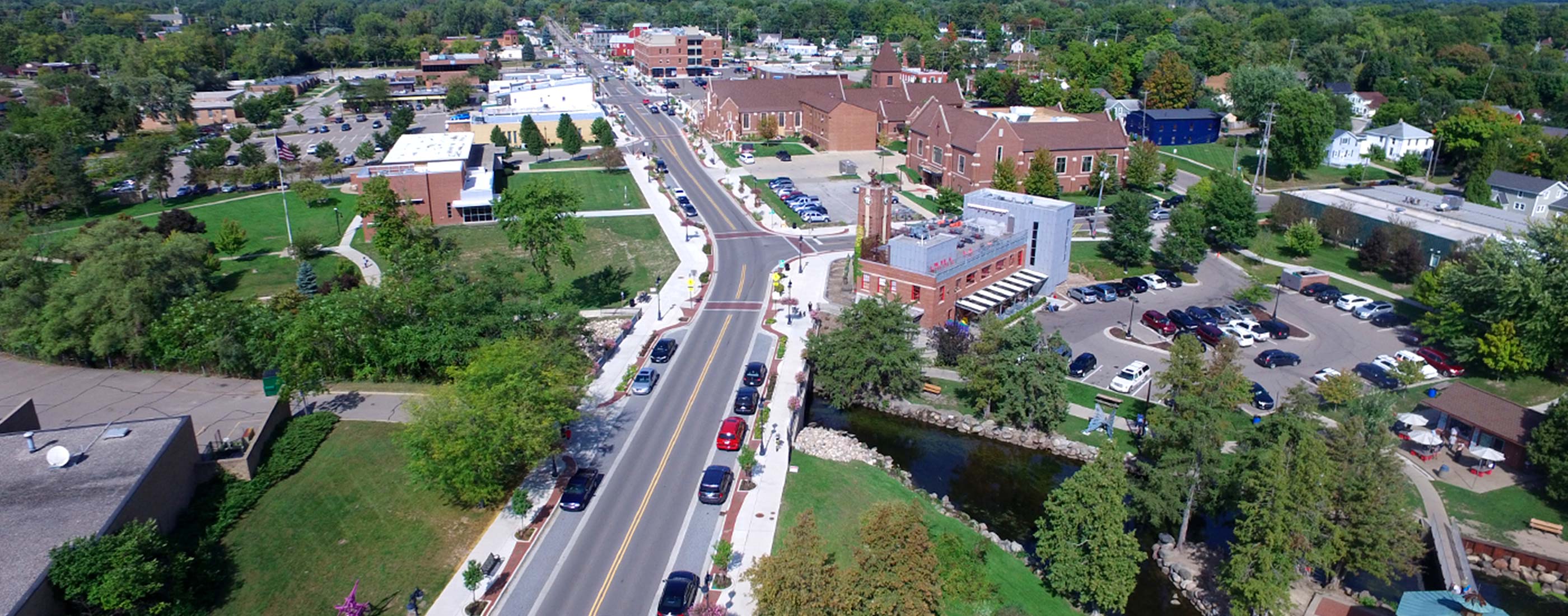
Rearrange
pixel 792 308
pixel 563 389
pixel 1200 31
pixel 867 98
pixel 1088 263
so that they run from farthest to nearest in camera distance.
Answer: pixel 1200 31, pixel 867 98, pixel 1088 263, pixel 792 308, pixel 563 389

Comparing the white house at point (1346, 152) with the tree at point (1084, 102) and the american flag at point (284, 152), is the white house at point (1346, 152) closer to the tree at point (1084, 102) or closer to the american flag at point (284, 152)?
the tree at point (1084, 102)

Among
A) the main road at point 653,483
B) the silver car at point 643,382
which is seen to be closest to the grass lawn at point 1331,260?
the main road at point 653,483

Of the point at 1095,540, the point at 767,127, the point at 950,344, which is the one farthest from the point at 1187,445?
the point at 767,127

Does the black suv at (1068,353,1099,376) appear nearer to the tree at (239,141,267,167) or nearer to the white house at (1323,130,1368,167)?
the white house at (1323,130,1368,167)

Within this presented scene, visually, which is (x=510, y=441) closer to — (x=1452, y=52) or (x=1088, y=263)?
(x=1088, y=263)

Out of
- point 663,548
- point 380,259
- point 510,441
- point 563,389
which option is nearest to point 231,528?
point 510,441

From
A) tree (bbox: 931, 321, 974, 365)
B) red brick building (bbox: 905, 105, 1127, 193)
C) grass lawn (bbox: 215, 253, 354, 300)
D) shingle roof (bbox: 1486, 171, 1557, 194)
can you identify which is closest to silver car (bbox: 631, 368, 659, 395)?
tree (bbox: 931, 321, 974, 365)
